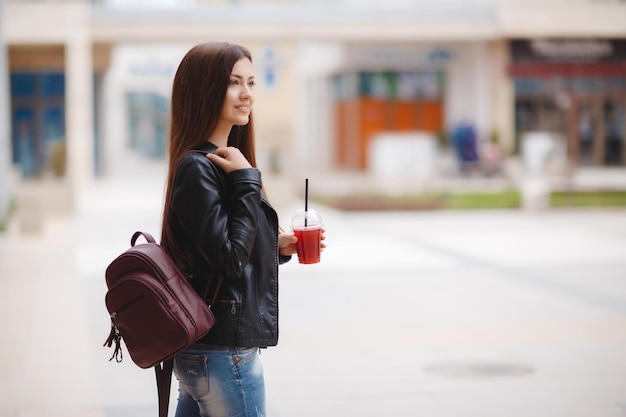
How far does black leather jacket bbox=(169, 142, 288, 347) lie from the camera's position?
354 cm

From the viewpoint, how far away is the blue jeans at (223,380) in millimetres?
3607

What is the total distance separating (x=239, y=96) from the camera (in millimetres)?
3740

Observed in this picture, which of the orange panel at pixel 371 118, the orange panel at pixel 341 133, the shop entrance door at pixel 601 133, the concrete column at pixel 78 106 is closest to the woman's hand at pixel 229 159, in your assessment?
the concrete column at pixel 78 106

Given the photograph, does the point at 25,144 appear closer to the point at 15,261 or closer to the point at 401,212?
the point at 401,212

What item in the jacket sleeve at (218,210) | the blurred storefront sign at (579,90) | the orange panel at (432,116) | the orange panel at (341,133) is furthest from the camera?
the orange panel at (341,133)

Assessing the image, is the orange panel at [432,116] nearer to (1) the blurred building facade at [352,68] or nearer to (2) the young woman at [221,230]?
(1) the blurred building facade at [352,68]

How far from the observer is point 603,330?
352 inches

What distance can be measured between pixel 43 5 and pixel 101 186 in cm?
559

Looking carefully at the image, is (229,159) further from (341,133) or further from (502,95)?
(341,133)

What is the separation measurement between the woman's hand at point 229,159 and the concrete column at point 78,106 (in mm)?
26044

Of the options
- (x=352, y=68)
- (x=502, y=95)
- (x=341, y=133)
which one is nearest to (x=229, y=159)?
(x=502, y=95)

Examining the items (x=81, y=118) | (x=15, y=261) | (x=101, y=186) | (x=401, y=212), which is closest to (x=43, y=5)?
(x=81, y=118)

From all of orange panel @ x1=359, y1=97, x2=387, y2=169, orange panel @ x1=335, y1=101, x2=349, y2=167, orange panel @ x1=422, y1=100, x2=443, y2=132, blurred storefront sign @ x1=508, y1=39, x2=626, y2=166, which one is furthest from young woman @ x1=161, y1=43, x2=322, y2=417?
orange panel @ x1=335, y1=101, x2=349, y2=167

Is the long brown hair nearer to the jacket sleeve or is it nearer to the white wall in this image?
the jacket sleeve
